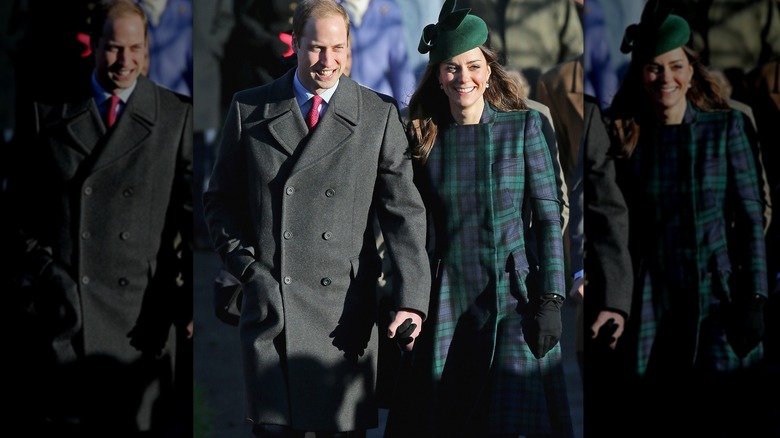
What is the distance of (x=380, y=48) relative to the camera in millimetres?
5348

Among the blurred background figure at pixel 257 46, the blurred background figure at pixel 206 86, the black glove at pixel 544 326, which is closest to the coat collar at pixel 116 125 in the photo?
the blurred background figure at pixel 206 86

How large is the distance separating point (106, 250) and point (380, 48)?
5.17 ft

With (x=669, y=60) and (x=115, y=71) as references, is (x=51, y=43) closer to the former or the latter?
(x=115, y=71)

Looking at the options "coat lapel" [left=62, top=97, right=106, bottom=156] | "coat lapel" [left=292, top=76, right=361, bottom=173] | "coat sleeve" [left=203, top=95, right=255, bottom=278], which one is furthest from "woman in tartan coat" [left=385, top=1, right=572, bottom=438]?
"coat lapel" [left=62, top=97, right=106, bottom=156]

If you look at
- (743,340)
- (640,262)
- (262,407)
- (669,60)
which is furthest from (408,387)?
(669,60)

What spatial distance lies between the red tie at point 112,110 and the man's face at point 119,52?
0.03m

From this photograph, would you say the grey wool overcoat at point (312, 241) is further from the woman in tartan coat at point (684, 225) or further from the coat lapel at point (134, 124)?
the woman in tartan coat at point (684, 225)

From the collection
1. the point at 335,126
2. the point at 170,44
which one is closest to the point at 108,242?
the point at 170,44

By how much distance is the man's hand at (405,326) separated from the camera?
5.21 meters

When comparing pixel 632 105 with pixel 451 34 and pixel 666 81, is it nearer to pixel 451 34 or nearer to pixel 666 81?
pixel 666 81

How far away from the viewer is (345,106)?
5199 millimetres

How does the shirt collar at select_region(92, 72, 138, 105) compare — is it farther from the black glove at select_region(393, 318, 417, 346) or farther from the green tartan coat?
the black glove at select_region(393, 318, 417, 346)

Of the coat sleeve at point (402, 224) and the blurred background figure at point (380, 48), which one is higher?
the blurred background figure at point (380, 48)

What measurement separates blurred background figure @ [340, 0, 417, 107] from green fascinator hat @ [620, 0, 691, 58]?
1.12 m
